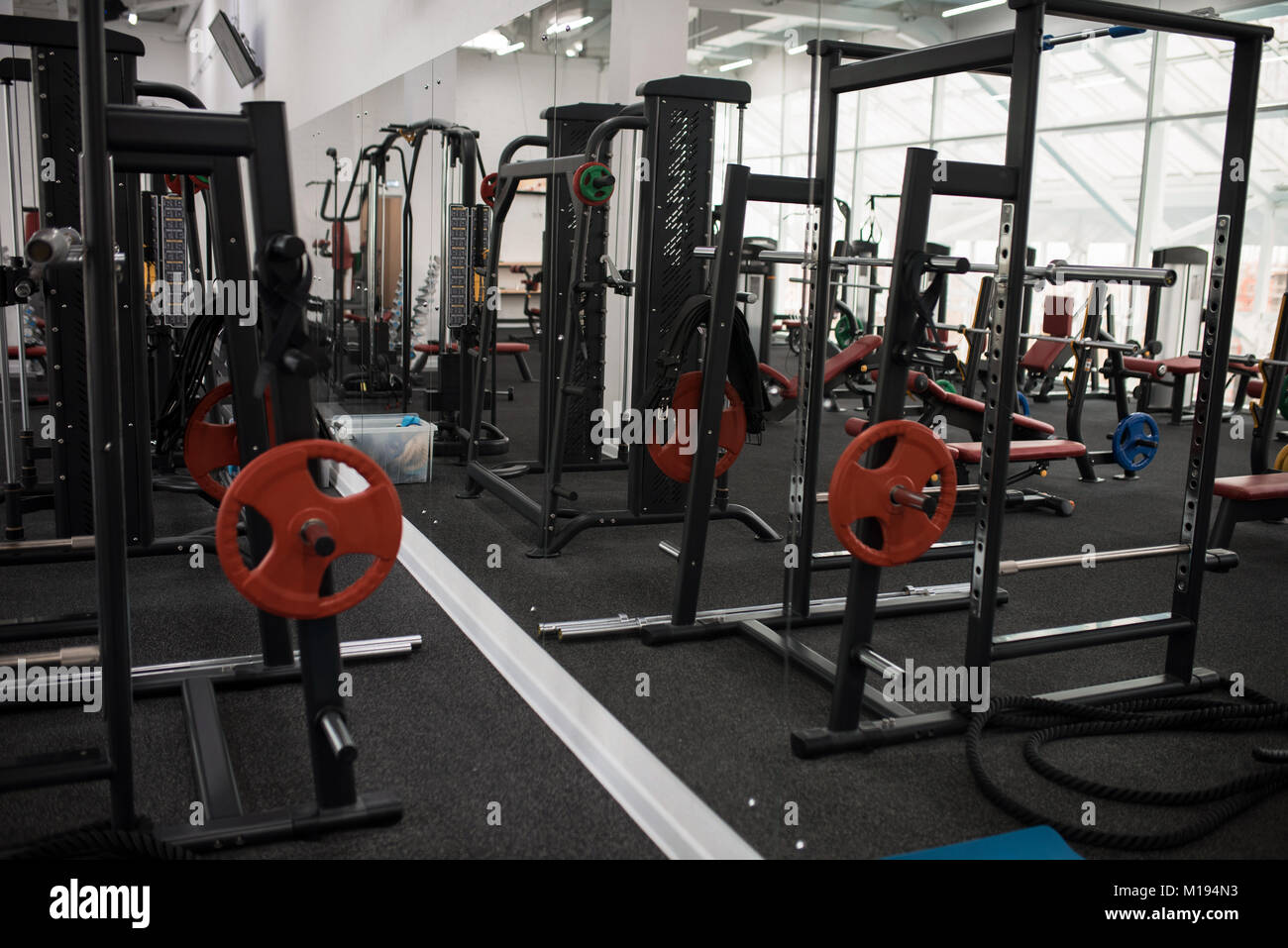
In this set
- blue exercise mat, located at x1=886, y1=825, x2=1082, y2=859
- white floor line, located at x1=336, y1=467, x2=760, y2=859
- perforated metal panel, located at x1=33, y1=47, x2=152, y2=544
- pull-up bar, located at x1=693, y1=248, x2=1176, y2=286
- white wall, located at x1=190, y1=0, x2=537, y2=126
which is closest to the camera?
blue exercise mat, located at x1=886, y1=825, x2=1082, y2=859

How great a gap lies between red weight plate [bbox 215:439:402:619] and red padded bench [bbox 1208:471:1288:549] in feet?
9.22

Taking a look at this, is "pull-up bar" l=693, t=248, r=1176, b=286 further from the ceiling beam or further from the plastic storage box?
the plastic storage box

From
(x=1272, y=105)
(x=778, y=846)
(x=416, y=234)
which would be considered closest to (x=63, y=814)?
(x=778, y=846)

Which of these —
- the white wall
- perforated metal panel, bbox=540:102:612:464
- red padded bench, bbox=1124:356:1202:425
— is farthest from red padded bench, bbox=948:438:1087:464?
the white wall

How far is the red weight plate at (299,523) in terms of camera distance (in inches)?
66.7

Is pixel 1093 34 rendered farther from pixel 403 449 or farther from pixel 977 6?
pixel 403 449

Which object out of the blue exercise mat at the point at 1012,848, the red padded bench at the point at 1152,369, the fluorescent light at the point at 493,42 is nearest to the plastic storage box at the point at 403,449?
the fluorescent light at the point at 493,42

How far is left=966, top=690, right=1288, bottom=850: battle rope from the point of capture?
2.04m

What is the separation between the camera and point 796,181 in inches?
91.9

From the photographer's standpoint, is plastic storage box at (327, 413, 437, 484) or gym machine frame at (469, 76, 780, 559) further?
plastic storage box at (327, 413, 437, 484)

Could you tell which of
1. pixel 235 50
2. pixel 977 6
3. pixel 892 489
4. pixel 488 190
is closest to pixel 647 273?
pixel 488 190

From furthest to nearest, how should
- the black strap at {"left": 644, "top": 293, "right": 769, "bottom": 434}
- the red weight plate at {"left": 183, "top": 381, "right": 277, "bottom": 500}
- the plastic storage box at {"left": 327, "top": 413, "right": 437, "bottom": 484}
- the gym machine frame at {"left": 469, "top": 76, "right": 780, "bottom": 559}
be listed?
the plastic storage box at {"left": 327, "top": 413, "right": 437, "bottom": 484}
the gym machine frame at {"left": 469, "top": 76, "right": 780, "bottom": 559}
the black strap at {"left": 644, "top": 293, "right": 769, "bottom": 434}
the red weight plate at {"left": 183, "top": 381, "right": 277, "bottom": 500}

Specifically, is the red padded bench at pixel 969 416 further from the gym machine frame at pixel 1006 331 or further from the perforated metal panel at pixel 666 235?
the gym machine frame at pixel 1006 331
